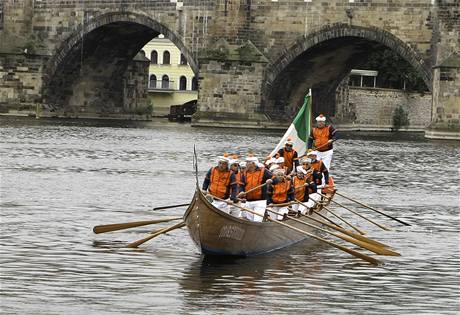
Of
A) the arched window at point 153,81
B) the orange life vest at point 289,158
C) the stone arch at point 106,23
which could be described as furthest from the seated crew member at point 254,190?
the arched window at point 153,81

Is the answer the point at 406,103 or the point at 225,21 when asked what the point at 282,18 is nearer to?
the point at 225,21

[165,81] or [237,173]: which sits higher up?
[237,173]

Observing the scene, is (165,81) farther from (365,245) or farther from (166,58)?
(365,245)

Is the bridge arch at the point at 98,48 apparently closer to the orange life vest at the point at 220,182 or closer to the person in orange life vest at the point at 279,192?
the person in orange life vest at the point at 279,192

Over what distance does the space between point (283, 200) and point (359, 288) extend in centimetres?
483

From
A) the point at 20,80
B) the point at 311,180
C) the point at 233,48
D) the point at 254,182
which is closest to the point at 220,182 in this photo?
the point at 254,182

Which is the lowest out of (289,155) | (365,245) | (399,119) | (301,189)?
(399,119)

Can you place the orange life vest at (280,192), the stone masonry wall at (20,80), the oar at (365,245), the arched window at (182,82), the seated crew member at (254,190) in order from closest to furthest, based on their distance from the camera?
the seated crew member at (254,190), the oar at (365,245), the orange life vest at (280,192), the stone masonry wall at (20,80), the arched window at (182,82)

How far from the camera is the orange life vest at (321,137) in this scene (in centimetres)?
3550

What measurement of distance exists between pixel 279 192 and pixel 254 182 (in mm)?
1133

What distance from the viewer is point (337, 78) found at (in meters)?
78.9

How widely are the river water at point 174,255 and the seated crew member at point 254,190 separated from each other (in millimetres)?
826

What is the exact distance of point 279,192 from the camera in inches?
1044

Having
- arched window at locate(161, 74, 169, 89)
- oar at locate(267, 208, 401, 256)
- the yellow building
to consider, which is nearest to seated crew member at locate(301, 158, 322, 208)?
oar at locate(267, 208, 401, 256)
